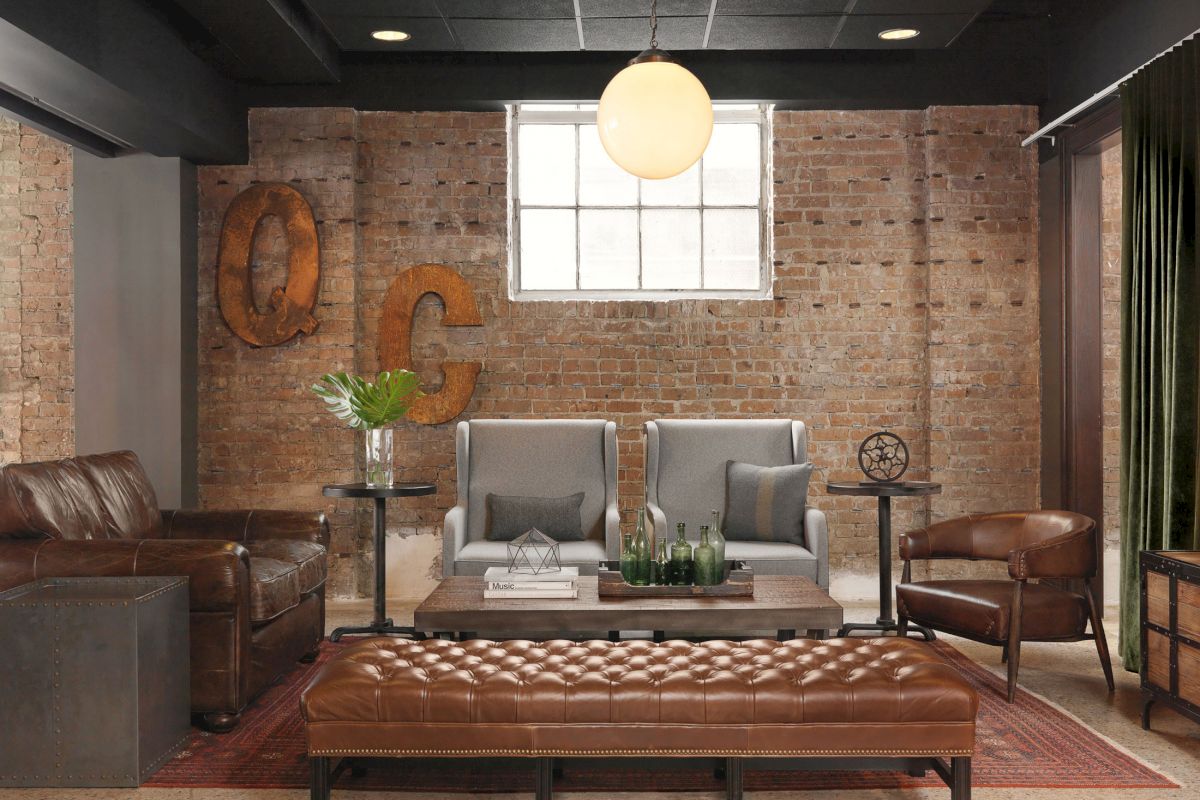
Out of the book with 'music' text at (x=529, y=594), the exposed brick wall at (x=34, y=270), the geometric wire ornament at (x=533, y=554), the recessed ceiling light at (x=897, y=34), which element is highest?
the recessed ceiling light at (x=897, y=34)

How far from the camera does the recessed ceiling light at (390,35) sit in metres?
5.40

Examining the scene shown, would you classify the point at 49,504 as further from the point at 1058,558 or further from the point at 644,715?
the point at 1058,558

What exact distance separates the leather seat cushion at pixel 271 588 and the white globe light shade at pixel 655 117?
82.3 inches

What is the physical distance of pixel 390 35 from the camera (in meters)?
5.44

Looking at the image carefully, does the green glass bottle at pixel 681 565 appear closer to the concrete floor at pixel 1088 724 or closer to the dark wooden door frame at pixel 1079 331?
the concrete floor at pixel 1088 724

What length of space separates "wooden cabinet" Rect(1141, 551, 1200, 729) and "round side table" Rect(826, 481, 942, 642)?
1.26m

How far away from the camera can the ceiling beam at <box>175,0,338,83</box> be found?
4.82m

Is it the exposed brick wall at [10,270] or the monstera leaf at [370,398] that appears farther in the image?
the exposed brick wall at [10,270]

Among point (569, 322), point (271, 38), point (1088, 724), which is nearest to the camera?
point (1088, 724)

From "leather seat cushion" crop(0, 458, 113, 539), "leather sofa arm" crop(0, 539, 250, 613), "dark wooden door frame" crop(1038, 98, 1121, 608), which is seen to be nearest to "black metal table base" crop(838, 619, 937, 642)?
"dark wooden door frame" crop(1038, 98, 1121, 608)

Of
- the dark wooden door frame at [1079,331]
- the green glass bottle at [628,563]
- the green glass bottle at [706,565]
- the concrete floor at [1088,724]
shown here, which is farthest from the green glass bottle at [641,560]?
the dark wooden door frame at [1079,331]

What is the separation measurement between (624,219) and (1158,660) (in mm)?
3796

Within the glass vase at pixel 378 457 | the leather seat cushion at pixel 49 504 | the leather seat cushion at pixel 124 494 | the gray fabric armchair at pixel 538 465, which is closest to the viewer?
the leather seat cushion at pixel 49 504

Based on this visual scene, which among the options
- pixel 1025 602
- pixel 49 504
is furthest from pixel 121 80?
pixel 1025 602
